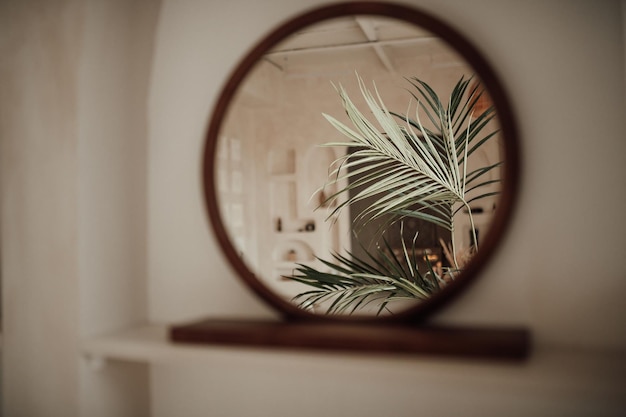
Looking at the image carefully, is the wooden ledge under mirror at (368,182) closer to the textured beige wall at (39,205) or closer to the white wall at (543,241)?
the white wall at (543,241)

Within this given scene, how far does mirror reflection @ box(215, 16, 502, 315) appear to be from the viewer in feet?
3.50

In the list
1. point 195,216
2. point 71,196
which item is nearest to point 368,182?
point 195,216

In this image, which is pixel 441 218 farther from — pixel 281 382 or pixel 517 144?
pixel 281 382

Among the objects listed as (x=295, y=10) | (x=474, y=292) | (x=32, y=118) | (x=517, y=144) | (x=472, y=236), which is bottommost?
(x=474, y=292)

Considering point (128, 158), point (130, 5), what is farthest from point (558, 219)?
point (130, 5)

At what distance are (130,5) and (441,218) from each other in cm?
112

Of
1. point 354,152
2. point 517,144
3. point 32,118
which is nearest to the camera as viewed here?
point 517,144

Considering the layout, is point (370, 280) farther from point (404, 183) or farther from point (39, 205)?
point (39, 205)

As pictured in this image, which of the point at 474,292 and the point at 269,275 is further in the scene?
the point at 269,275

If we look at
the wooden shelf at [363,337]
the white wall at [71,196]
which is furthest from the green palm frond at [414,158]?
the white wall at [71,196]

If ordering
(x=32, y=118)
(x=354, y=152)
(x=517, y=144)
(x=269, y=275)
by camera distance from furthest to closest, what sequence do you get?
(x=32, y=118)
(x=269, y=275)
(x=354, y=152)
(x=517, y=144)

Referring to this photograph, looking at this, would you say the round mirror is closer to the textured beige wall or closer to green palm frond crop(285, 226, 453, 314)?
green palm frond crop(285, 226, 453, 314)

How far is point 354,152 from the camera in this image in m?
1.14

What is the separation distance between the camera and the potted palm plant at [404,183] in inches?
41.8
